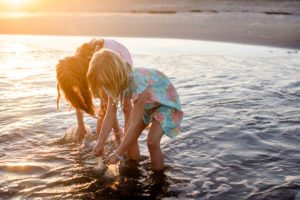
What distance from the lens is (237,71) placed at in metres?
9.05

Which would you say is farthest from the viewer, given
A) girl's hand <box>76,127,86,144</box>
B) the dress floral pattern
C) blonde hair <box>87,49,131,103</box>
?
girl's hand <box>76,127,86,144</box>

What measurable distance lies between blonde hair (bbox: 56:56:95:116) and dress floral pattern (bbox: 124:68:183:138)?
63 centimetres

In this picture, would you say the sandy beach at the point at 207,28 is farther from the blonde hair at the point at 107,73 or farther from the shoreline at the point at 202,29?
the blonde hair at the point at 107,73

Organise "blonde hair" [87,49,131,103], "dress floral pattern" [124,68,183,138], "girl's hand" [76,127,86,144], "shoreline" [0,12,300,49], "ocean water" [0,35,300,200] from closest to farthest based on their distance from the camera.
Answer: "blonde hair" [87,49,131,103] < "dress floral pattern" [124,68,183,138] < "ocean water" [0,35,300,200] < "girl's hand" [76,127,86,144] < "shoreline" [0,12,300,49]

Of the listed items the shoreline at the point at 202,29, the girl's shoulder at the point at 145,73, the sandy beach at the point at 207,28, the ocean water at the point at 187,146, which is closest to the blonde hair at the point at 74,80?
the girl's shoulder at the point at 145,73

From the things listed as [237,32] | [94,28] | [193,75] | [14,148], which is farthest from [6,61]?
[237,32]

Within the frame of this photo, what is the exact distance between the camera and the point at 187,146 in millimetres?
4527

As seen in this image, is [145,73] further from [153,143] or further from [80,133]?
[80,133]

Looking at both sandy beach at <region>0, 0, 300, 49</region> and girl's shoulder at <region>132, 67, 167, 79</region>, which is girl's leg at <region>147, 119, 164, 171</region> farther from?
sandy beach at <region>0, 0, 300, 49</region>

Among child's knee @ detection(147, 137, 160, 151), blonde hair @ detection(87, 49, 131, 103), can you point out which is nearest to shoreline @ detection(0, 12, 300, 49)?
child's knee @ detection(147, 137, 160, 151)

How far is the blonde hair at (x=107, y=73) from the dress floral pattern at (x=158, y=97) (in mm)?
183

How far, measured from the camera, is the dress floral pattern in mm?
3299

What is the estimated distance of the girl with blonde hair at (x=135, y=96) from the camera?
3.04 meters

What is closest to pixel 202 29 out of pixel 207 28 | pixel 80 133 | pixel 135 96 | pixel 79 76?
pixel 207 28
